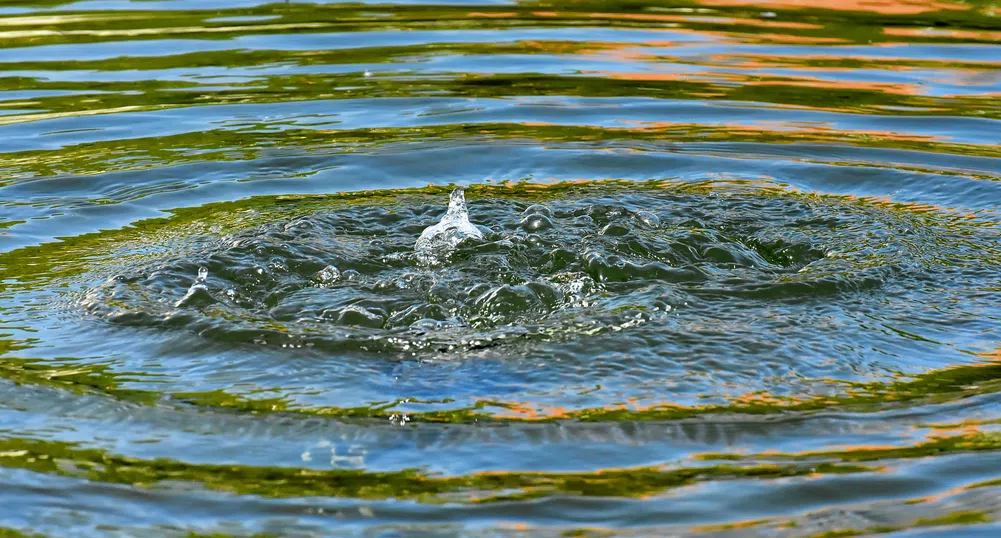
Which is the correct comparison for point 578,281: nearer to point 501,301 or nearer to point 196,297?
point 501,301

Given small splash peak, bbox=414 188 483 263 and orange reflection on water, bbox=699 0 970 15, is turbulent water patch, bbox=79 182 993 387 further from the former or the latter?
orange reflection on water, bbox=699 0 970 15

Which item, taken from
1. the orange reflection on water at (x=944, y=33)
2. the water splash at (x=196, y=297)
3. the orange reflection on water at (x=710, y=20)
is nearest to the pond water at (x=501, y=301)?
the water splash at (x=196, y=297)

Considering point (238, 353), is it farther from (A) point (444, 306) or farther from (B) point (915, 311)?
(B) point (915, 311)

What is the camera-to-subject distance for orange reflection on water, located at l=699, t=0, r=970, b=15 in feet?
32.2

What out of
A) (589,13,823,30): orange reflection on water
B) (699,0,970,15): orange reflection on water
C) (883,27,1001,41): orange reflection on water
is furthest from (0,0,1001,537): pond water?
(699,0,970,15): orange reflection on water

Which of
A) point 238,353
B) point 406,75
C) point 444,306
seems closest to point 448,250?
point 444,306

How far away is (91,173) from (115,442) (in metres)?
3.10

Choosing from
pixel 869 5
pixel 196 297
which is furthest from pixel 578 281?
pixel 869 5

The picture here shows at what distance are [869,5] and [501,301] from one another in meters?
7.14

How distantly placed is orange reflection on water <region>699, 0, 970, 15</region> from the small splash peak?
618 centimetres

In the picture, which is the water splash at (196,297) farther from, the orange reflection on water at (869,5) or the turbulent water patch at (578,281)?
the orange reflection on water at (869,5)

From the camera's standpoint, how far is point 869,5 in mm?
10062

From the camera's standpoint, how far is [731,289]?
4238 millimetres

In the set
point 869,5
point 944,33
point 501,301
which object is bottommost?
point 501,301
